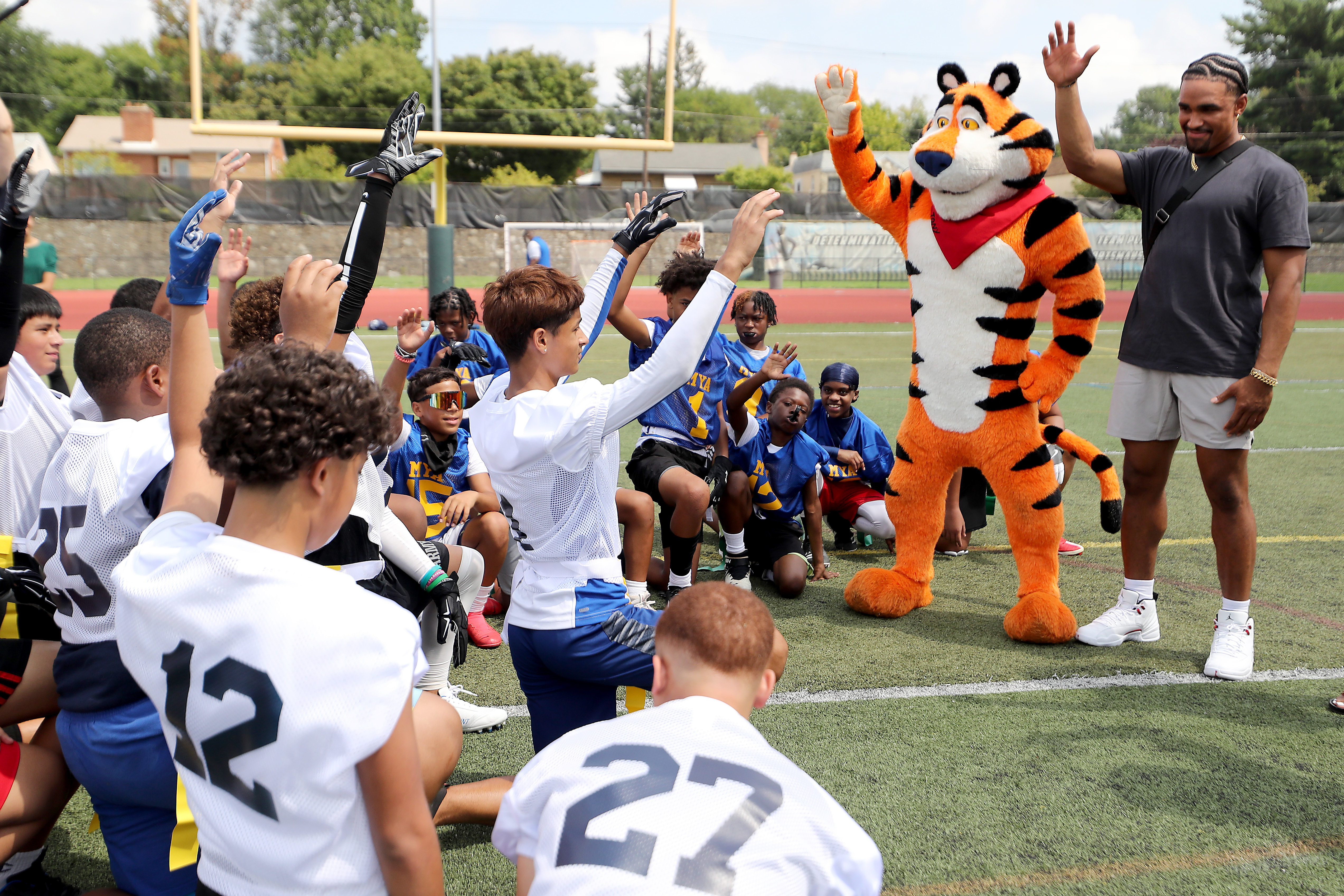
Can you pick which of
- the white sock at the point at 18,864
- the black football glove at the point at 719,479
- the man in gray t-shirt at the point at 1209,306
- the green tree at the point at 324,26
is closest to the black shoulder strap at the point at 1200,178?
the man in gray t-shirt at the point at 1209,306

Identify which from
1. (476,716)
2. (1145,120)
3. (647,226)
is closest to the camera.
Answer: (647,226)

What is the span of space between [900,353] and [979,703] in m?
11.5

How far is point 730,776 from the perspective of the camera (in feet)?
4.53

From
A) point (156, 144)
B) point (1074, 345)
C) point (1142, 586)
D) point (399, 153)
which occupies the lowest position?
point (1142, 586)

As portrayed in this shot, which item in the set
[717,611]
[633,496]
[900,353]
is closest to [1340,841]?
[717,611]

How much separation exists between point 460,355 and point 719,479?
1.98 m

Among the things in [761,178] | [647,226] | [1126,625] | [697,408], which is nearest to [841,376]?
[697,408]

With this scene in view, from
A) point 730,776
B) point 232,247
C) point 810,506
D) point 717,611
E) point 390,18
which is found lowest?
point 810,506

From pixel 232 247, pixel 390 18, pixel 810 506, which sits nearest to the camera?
pixel 232 247

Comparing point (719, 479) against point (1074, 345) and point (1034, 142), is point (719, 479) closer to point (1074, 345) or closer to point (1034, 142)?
point (1074, 345)

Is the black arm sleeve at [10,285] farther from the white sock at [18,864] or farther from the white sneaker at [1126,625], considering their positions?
the white sneaker at [1126,625]

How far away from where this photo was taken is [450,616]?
2.96 metres

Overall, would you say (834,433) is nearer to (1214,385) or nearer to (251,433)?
(1214,385)

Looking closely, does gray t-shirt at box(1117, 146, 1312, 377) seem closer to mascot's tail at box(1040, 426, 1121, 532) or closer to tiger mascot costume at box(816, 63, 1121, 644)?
tiger mascot costume at box(816, 63, 1121, 644)
